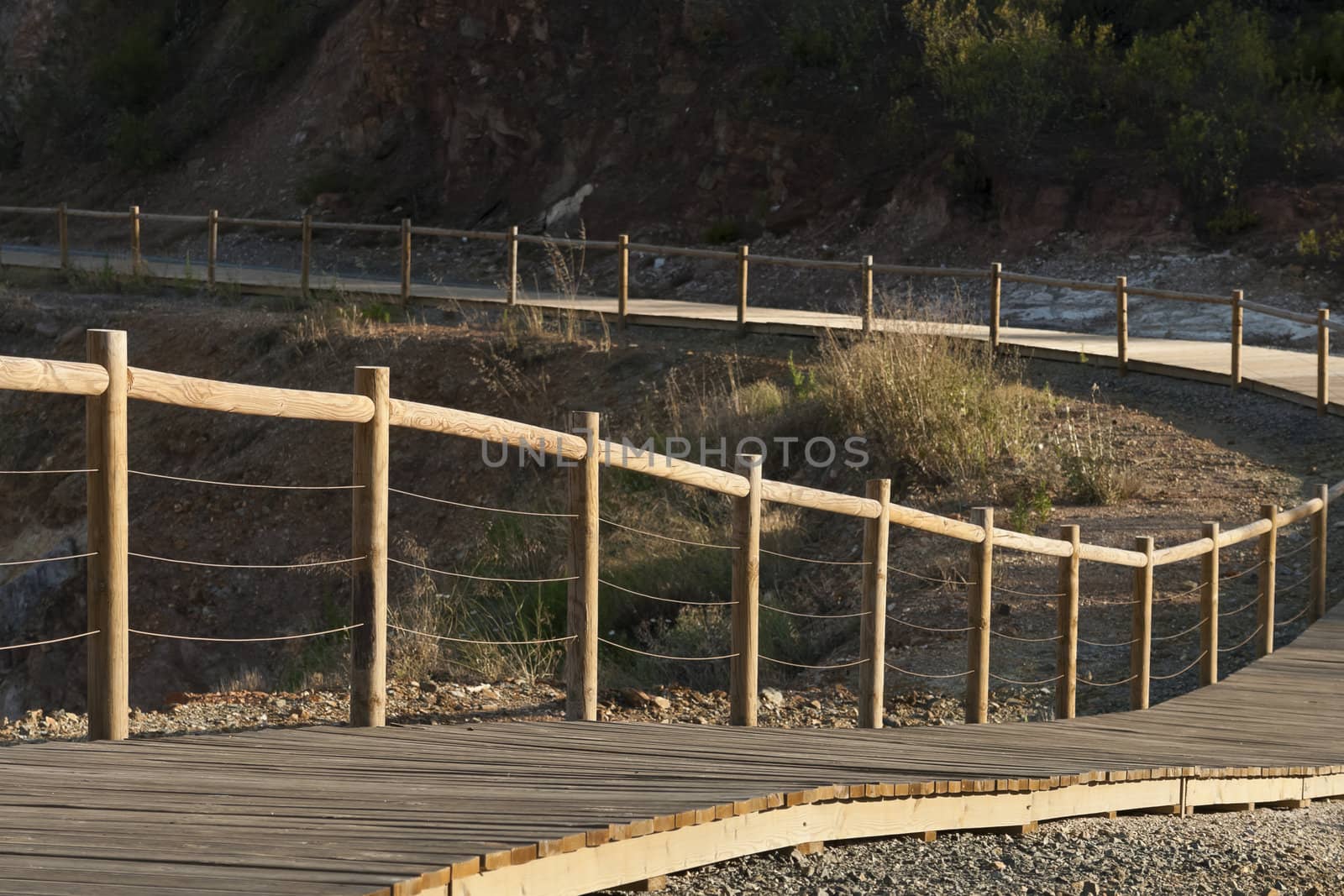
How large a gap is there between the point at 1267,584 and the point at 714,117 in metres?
20.1

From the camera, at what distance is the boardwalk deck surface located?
145 inches

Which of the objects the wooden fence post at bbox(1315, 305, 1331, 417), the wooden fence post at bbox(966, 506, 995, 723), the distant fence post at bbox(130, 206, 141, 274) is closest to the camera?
the wooden fence post at bbox(966, 506, 995, 723)

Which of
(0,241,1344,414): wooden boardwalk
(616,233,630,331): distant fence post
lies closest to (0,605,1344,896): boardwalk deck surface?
(0,241,1344,414): wooden boardwalk

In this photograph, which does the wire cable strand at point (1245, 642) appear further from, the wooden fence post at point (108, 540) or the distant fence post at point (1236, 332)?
the wooden fence post at point (108, 540)

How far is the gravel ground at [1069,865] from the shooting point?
182 inches

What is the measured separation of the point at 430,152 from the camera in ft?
102

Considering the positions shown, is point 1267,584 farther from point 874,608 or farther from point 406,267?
point 406,267

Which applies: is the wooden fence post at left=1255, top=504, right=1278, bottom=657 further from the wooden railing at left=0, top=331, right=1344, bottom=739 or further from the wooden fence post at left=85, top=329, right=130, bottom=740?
the wooden fence post at left=85, top=329, right=130, bottom=740

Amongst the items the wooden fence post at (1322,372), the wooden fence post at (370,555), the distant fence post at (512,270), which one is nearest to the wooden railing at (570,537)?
the wooden fence post at (370,555)

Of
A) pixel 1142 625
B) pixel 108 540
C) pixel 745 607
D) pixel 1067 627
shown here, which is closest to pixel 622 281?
pixel 1142 625

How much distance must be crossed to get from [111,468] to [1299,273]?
63.7 ft

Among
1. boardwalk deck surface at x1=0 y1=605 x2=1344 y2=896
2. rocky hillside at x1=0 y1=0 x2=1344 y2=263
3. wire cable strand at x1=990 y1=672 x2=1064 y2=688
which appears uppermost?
rocky hillside at x1=0 y1=0 x2=1344 y2=263

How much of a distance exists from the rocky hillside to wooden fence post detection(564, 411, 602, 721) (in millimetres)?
18160

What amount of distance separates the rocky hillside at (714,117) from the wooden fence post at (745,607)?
1741cm
